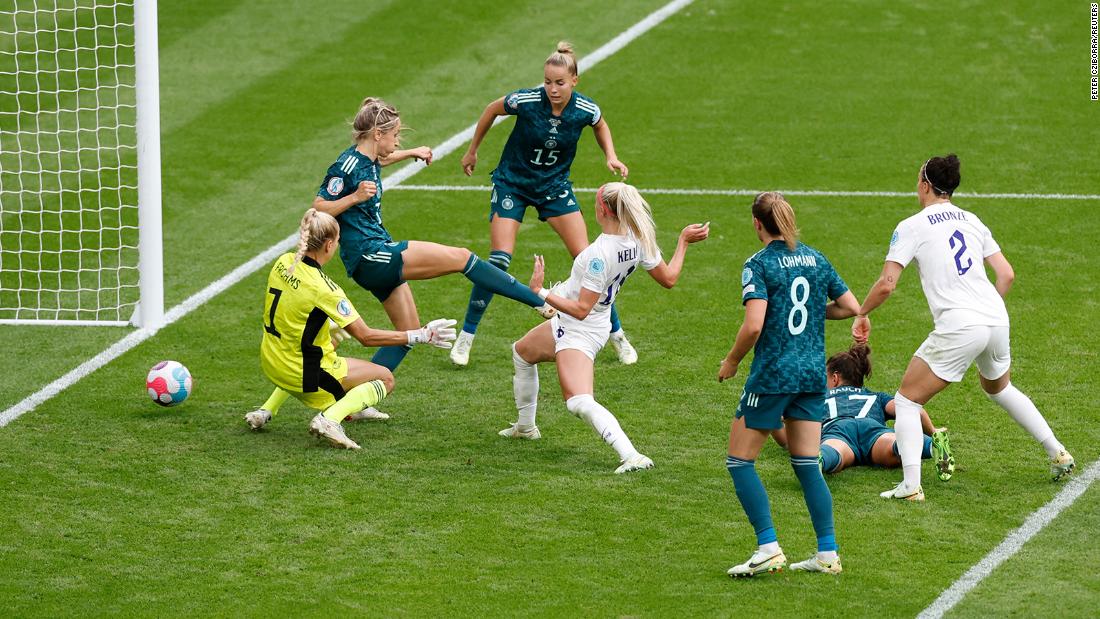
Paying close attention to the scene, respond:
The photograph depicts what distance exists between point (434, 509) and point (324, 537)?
2.27 feet

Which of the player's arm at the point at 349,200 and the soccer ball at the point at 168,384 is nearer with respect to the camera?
the player's arm at the point at 349,200

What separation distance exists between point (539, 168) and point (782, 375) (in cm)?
446

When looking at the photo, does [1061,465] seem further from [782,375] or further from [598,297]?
[598,297]

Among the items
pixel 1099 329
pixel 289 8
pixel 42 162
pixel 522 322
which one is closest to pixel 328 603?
pixel 522 322

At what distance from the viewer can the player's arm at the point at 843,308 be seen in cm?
750

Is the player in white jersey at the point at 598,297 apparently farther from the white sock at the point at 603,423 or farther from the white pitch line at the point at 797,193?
the white pitch line at the point at 797,193

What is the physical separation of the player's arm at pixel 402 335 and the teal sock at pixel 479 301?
7.27 ft

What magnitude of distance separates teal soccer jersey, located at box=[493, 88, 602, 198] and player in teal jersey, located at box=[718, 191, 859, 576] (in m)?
4.00

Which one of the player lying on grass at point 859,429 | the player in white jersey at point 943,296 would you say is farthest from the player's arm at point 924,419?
the player in white jersey at point 943,296

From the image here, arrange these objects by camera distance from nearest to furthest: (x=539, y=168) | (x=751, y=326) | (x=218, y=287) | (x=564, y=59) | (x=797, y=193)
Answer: (x=751, y=326)
(x=564, y=59)
(x=539, y=168)
(x=218, y=287)
(x=797, y=193)

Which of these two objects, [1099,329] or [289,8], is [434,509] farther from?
[289,8]

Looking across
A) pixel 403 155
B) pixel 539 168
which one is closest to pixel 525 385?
pixel 403 155

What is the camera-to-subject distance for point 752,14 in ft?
67.1

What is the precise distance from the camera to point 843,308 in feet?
24.7
